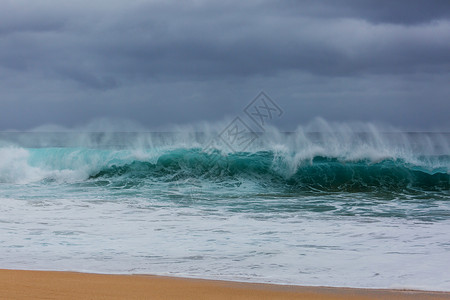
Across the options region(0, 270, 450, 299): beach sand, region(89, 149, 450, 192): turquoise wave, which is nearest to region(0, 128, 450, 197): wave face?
region(89, 149, 450, 192): turquoise wave

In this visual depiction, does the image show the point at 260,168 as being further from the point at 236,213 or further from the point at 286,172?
the point at 236,213

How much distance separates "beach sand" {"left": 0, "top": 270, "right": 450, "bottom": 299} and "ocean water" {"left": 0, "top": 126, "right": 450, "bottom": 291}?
29 cm

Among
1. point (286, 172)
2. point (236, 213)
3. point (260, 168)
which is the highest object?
point (260, 168)

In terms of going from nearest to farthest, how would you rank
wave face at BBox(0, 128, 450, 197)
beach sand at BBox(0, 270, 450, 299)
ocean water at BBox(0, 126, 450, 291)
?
beach sand at BBox(0, 270, 450, 299)
ocean water at BBox(0, 126, 450, 291)
wave face at BBox(0, 128, 450, 197)

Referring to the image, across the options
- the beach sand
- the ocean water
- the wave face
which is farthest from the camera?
the wave face

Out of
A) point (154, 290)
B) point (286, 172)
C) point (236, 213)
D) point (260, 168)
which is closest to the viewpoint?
point (154, 290)

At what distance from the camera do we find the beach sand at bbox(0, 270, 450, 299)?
177 inches

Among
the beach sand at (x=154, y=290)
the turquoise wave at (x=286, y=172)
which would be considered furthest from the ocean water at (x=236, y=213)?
the beach sand at (x=154, y=290)

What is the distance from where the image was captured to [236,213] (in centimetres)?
1016

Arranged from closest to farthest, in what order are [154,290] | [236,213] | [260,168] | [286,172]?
[154,290], [236,213], [286,172], [260,168]

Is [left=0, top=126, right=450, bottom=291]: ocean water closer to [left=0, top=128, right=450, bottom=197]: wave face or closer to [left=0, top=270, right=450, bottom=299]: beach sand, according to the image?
[left=0, top=128, right=450, bottom=197]: wave face

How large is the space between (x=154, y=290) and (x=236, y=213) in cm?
550

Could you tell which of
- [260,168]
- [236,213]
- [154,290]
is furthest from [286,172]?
[154,290]

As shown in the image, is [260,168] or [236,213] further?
[260,168]
